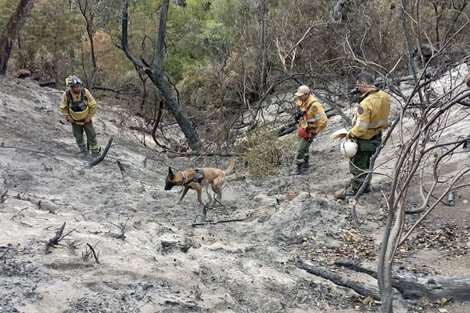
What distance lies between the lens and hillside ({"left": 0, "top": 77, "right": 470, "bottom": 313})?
13.7 feet

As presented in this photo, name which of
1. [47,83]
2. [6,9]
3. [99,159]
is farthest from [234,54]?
[6,9]

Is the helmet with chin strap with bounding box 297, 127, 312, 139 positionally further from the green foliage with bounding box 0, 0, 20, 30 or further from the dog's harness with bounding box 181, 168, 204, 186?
the green foliage with bounding box 0, 0, 20, 30

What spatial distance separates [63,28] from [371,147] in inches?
841

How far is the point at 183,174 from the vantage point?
8109 mm

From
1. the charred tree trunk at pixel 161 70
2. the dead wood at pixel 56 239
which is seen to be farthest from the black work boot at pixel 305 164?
the dead wood at pixel 56 239

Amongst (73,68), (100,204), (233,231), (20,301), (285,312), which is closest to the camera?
(20,301)

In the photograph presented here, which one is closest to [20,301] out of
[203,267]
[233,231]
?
[203,267]

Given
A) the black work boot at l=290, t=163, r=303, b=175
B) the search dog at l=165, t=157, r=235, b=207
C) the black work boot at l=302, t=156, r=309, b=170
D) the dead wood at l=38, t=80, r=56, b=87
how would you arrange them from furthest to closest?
the dead wood at l=38, t=80, r=56, b=87 → the black work boot at l=302, t=156, r=309, b=170 → the black work boot at l=290, t=163, r=303, b=175 → the search dog at l=165, t=157, r=235, b=207

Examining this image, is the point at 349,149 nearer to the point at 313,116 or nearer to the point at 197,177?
the point at 313,116

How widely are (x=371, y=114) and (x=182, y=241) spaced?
380 cm

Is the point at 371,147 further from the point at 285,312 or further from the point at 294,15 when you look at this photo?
the point at 294,15

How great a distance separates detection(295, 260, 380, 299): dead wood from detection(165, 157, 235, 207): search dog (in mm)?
2936

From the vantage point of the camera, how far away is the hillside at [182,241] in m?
4.16

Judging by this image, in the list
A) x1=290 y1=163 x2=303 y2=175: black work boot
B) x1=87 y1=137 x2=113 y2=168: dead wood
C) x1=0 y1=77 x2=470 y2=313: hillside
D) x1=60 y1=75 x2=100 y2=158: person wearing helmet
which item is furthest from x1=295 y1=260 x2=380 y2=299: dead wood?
x1=60 y1=75 x2=100 y2=158: person wearing helmet
